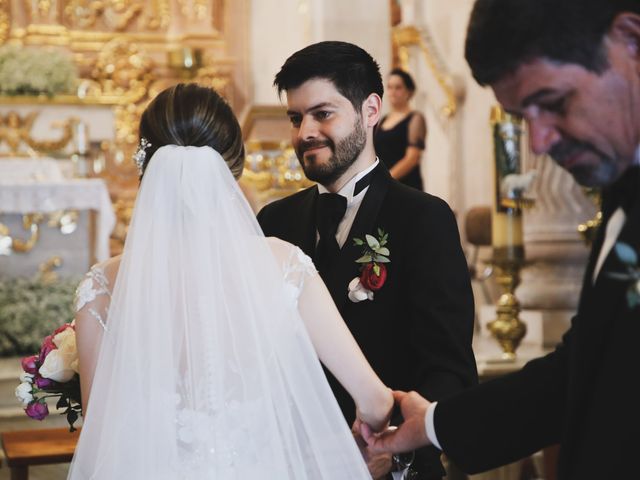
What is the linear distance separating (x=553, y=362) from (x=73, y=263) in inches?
234

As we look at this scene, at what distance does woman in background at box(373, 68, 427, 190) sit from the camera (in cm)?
923

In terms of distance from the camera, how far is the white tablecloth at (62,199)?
25.6ft

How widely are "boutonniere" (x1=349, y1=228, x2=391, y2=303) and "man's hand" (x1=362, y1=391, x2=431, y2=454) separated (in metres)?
0.45

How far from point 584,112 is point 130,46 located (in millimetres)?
10652

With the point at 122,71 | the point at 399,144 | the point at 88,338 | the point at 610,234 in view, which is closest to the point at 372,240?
the point at 88,338

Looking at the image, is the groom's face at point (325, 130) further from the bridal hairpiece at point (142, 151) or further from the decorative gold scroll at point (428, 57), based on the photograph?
the decorative gold scroll at point (428, 57)

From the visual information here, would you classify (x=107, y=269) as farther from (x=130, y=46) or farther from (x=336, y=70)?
(x=130, y=46)

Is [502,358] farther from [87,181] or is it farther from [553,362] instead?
[553,362]

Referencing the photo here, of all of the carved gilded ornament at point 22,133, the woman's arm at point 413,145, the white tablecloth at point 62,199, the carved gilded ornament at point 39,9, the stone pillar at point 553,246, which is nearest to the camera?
the white tablecloth at point 62,199

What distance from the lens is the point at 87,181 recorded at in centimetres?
808

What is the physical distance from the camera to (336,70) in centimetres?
346

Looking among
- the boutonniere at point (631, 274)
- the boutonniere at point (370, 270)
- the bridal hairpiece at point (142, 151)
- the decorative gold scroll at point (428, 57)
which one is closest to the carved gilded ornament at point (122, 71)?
the decorative gold scroll at point (428, 57)

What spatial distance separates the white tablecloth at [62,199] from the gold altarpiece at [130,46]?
3.11 metres

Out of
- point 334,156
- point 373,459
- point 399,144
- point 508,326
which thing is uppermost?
point 334,156
